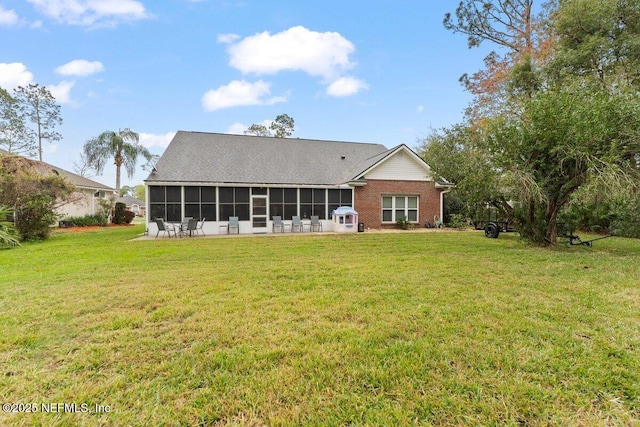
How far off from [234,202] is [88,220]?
12.5 meters

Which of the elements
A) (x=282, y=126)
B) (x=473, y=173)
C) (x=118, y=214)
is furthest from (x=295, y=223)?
(x=282, y=126)

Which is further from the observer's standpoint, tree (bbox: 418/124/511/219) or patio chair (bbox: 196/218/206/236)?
patio chair (bbox: 196/218/206/236)

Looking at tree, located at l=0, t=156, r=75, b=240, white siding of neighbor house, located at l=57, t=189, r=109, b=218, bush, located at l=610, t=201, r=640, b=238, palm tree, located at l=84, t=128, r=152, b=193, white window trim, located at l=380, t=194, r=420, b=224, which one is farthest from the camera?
palm tree, located at l=84, t=128, r=152, b=193

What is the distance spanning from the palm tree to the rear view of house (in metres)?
14.5

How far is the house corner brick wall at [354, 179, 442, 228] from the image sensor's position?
17.7 meters

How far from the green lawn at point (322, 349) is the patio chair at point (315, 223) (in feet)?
36.2

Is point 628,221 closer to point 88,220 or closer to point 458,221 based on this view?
point 458,221

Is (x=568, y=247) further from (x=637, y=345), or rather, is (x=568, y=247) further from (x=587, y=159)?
(x=637, y=345)

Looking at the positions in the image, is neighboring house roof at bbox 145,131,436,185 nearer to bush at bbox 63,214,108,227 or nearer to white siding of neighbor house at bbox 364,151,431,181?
white siding of neighbor house at bbox 364,151,431,181

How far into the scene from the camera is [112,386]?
7.84 feet

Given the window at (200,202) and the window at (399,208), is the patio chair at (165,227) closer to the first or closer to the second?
the window at (200,202)

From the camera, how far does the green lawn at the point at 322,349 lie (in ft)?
7.02

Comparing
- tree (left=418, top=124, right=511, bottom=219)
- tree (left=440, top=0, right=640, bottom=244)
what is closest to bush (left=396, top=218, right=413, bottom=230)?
tree (left=418, top=124, right=511, bottom=219)

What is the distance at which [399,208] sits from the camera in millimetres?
18516
